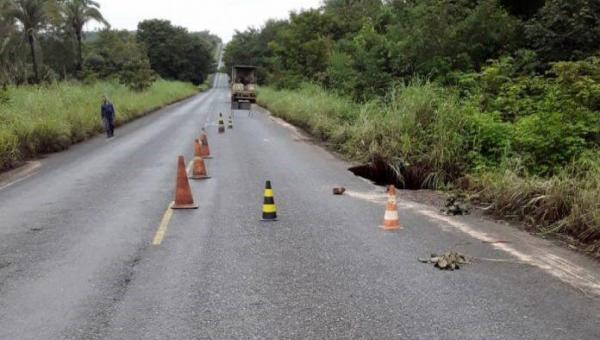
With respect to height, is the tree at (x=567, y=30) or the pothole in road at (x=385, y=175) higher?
the tree at (x=567, y=30)

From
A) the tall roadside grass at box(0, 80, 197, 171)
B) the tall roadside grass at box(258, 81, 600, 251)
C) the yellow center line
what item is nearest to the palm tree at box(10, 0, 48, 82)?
the tall roadside grass at box(0, 80, 197, 171)

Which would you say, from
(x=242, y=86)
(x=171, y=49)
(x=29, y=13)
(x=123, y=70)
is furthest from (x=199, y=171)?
(x=171, y=49)

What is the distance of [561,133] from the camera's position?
10648 mm

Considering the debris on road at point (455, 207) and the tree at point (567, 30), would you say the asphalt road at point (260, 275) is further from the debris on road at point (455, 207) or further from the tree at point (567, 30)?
the tree at point (567, 30)

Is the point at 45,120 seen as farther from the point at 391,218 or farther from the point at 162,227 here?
the point at 391,218

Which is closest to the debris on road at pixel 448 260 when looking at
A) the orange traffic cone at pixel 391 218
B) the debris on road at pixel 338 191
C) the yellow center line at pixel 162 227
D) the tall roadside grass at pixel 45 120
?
the orange traffic cone at pixel 391 218

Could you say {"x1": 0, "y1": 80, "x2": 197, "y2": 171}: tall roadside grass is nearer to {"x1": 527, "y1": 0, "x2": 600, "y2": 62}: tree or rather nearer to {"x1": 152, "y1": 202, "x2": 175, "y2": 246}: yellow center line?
{"x1": 152, "y1": 202, "x2": 175, "y2": 246}: yellow center line

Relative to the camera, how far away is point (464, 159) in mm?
12164

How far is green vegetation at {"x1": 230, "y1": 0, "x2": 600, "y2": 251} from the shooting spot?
30.3 ft

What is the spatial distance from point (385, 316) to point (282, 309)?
866 millimetres

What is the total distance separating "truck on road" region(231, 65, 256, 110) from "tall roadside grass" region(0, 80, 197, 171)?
17.8 meters

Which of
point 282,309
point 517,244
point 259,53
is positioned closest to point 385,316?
point 282,309

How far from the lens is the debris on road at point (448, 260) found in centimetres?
627

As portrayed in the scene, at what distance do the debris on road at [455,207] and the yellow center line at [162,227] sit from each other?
4314 mm
